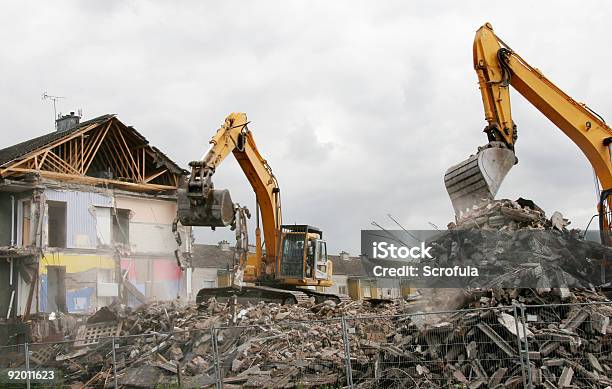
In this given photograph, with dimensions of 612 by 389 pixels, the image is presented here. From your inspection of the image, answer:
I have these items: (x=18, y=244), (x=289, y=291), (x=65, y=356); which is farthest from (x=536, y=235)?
(x=18, y=244)

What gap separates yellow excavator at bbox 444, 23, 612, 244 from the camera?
49.0 ft

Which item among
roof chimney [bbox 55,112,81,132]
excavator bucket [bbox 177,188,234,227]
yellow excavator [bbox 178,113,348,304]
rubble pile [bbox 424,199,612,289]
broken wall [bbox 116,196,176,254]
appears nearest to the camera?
rubble pile [bbox 424,199,612,289]

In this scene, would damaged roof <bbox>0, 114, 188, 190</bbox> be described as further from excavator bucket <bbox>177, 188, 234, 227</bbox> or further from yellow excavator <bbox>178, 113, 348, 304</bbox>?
excavator bucket <bbox>177, 188, 234, 227</bbox>

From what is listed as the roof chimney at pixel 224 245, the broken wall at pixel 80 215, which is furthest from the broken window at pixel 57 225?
the roof chimney at pixel 224 245

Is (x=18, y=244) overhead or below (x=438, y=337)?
overhead

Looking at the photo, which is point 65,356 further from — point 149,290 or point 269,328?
point 149,290

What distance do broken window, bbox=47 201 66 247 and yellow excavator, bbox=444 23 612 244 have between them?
16.2 meters

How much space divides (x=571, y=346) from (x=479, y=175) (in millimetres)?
5381

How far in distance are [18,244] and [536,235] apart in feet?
61.4

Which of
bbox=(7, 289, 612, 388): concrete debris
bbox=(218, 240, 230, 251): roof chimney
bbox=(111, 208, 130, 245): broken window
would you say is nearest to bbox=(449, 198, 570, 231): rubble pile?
bbox=(7, 289, 612, 388): concrete debris

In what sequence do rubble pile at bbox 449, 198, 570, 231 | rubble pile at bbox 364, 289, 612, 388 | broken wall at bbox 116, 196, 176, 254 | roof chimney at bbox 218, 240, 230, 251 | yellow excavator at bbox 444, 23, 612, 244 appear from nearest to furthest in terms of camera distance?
rubble pile at bbox 364, 289, 612, 388, rubble pile at bbox 449, 198, 570, 231, yellow excavator at bbox 444, 23, 612, 244, broken wall at bbox 116, 196, 176, 254, roof chimney at bbox 218, 240, 230, 251

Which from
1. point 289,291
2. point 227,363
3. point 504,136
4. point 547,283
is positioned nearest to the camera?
point 547,283

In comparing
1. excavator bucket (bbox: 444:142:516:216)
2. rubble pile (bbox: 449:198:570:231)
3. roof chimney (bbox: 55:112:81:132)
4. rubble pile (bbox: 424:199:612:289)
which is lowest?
rubble pile (bbox: 424:199:612:289)

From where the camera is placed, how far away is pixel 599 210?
15430 millimetres
